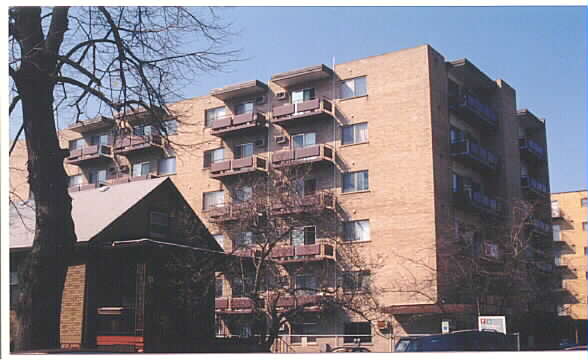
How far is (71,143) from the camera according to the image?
2591 centimetres

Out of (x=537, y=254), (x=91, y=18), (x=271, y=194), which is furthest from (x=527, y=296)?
(x=91, y=18)

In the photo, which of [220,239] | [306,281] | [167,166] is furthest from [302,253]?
[167,166]

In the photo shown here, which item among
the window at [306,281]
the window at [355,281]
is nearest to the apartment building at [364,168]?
the window at [355,281]

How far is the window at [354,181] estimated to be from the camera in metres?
26.7

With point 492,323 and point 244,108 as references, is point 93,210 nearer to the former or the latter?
point 244,108

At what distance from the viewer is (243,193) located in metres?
26.2

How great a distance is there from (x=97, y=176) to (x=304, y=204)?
282 inches

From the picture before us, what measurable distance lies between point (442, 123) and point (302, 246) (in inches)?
261

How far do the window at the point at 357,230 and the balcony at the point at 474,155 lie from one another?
4.15 meters

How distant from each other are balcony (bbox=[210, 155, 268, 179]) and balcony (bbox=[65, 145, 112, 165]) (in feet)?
12.4

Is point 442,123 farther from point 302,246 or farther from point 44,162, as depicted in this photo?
point 44,162

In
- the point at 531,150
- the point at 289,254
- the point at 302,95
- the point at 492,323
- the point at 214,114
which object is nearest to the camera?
the point at 492,323

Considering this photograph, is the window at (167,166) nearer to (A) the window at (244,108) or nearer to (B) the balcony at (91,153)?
(B) the balcony at (91,153)

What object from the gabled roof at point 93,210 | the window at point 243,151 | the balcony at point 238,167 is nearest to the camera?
the gabled roof at point 93,210
